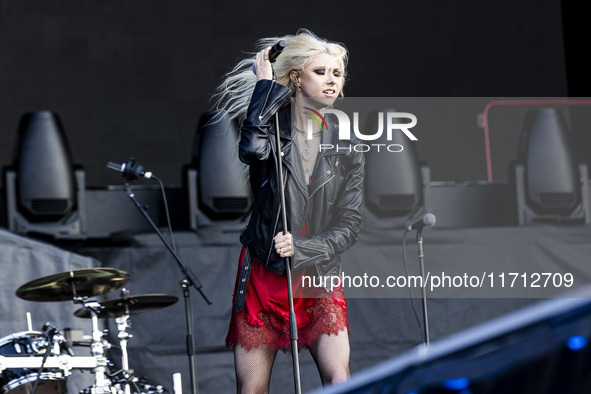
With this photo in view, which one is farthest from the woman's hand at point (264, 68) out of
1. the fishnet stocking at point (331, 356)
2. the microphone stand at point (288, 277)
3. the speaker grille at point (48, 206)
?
the speaker grille at point (48, 206)

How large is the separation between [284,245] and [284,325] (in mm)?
328

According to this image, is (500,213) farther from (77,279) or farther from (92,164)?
(92,164)

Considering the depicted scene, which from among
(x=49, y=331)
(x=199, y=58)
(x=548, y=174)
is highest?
(x=199, y=58)

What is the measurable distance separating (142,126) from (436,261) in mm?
3113

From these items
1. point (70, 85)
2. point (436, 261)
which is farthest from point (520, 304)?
point (70, 85)

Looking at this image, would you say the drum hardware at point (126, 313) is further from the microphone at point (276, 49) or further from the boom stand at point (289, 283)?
the microphone at point (276, 49)

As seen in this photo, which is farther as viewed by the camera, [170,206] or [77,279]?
[170,206]

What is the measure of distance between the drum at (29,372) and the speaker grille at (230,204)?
1435 millimetres

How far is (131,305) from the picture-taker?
494 cm

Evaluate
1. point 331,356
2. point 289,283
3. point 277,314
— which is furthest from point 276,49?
point 331,356

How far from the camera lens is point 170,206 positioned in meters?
5.87

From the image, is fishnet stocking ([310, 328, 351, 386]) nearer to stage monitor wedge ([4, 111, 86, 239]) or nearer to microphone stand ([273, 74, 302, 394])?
microphone stand ([273, 74, 302, 394])

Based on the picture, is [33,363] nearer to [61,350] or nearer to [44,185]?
[61,350]

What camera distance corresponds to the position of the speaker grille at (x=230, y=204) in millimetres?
5625
